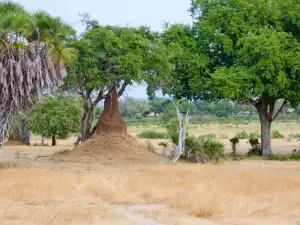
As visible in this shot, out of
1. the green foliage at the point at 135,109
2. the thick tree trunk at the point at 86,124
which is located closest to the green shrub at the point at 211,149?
the thick tree trunk at the point at 86,124

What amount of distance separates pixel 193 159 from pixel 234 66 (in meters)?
6.51

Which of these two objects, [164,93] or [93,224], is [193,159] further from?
[93,224]

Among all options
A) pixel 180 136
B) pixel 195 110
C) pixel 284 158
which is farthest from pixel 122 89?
pixel 195 110

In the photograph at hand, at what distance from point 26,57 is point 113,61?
7764mm

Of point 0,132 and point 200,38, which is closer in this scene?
point 0,132

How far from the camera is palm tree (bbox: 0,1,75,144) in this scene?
843 inches

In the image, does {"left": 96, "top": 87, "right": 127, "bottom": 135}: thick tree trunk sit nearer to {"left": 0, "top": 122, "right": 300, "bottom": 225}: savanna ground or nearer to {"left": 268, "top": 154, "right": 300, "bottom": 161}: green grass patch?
{"left": 0, "top": 122, "right": 300, "bottom": 225}: savanna ground

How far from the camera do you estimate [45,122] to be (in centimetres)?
4934

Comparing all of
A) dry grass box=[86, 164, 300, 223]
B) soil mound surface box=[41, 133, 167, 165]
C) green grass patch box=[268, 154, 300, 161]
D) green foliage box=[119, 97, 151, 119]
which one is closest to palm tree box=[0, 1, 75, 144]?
dry grass box=[86, 164, 300, 223]

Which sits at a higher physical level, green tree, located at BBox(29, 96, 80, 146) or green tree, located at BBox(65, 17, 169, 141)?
green tree, located at BBox(65, 17, 169, 141)

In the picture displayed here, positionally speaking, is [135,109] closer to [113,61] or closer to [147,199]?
[113,61]

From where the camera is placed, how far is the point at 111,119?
3119cm

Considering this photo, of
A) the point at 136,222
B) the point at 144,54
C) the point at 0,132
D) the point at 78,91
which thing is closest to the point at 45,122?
the point at 78,91

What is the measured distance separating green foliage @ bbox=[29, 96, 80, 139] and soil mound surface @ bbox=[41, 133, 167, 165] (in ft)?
57.3
